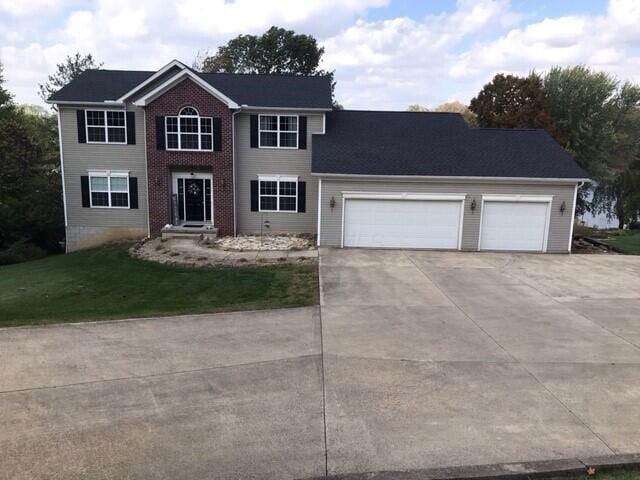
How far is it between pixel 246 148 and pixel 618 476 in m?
18.0

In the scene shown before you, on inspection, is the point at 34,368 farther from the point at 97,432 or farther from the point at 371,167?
the point at 371,167

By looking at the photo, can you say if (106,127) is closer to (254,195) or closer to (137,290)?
(254,195)

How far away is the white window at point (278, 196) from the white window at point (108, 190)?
565 cm

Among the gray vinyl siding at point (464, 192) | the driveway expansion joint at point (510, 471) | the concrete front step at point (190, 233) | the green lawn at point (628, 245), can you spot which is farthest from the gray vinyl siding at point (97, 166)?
the green lawn at point (628, 245)

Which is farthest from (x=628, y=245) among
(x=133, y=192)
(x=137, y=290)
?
Result: (x=133, y=192)

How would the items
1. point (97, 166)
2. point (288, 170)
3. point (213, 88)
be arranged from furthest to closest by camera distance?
point (288, 170)
point (97, 166)
point (213, 88)

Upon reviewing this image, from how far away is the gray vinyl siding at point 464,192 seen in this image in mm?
18141

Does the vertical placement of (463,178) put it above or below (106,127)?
below

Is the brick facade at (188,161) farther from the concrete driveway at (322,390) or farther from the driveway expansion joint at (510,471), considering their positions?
the driveway expansion joint at (510,471)

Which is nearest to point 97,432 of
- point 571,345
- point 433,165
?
point 571,345

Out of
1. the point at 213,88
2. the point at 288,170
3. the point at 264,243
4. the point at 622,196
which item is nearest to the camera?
the point at 264,243

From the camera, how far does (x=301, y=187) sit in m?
20.6

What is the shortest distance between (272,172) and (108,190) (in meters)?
6.89

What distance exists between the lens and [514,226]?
18500 millimetres
